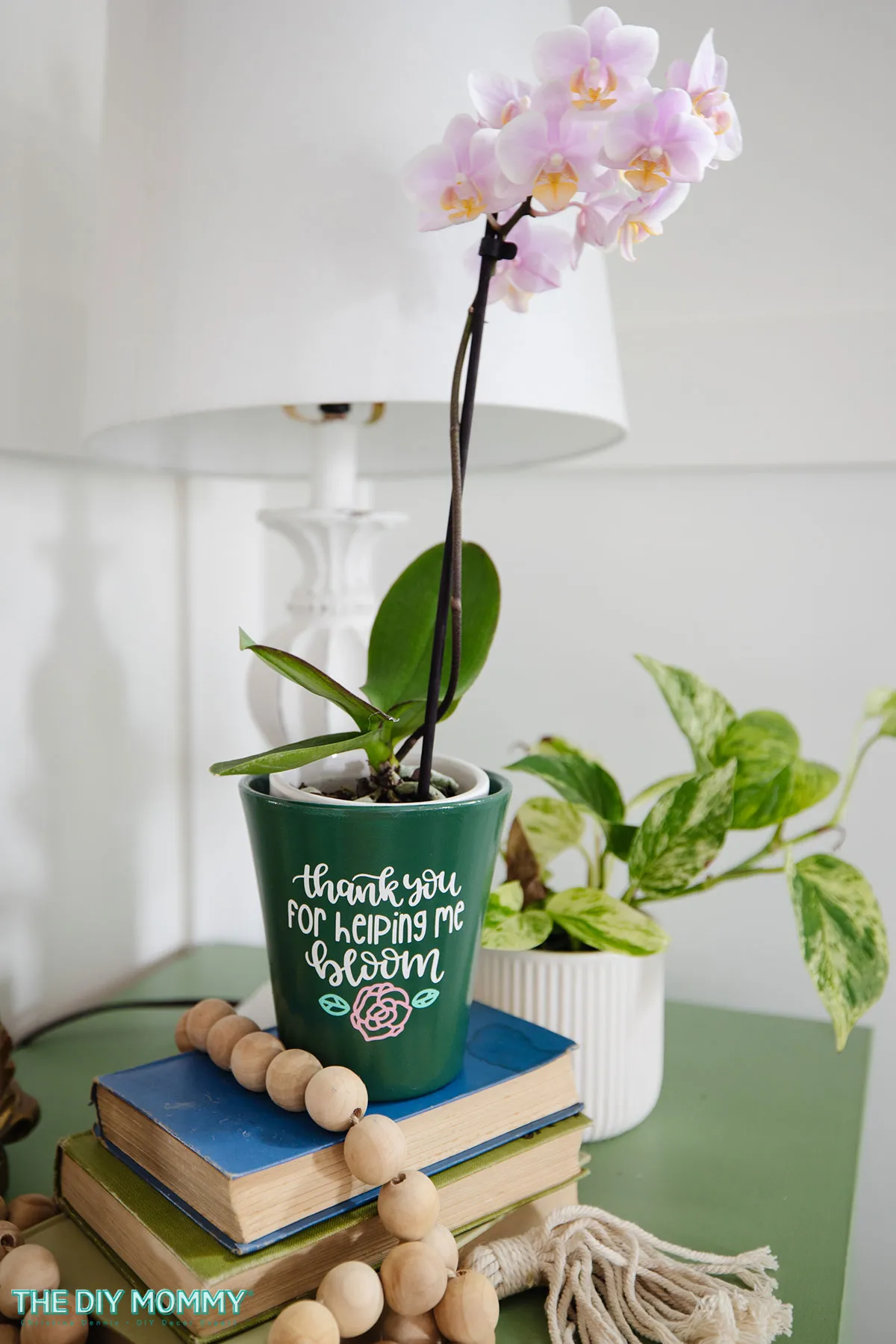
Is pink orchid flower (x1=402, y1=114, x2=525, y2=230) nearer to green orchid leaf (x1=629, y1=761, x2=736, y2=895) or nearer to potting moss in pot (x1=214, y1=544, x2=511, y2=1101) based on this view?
potting moss in pot (x1=214, y1=544, x2=511, y2=1101)

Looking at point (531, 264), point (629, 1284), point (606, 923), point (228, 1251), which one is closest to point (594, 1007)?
point (606, 923)

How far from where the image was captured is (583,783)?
0.69 m

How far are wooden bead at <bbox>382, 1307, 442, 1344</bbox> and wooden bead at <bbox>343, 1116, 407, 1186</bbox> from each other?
53 millimetres

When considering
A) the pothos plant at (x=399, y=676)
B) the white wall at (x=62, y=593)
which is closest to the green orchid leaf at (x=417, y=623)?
the pothos plant at (x=399, y=676)

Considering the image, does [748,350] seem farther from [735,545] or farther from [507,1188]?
[507,1188]

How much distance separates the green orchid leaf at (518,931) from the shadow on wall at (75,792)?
0.39 metres

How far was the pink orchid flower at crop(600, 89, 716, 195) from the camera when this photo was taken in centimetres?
41

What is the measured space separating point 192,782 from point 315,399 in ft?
1.82

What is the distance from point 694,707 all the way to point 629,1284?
0.36 metres

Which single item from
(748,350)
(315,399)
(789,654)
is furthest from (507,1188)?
(748,350)

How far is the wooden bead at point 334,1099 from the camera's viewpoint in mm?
444

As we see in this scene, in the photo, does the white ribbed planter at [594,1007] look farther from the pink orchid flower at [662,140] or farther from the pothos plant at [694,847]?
the pink orchid flower at [662,140]

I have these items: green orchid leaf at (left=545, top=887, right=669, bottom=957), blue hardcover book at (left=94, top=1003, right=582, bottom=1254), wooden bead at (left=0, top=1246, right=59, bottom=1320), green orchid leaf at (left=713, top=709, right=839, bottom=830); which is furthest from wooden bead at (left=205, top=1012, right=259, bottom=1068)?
green orchid leaf at (left=713, top=709, right=839, bottom=830)

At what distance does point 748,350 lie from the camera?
3.00 feet
